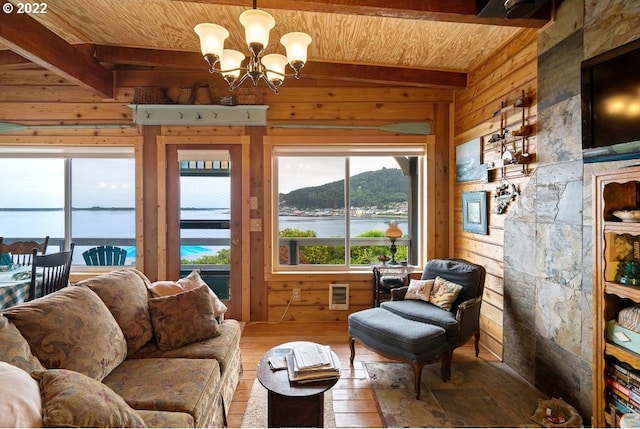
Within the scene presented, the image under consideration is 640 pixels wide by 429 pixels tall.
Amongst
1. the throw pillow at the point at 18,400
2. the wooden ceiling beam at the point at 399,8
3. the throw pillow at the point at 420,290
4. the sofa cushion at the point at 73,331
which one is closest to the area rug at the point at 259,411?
the sofa cushion at the point at 73,331

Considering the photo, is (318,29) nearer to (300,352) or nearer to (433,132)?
(433,132)

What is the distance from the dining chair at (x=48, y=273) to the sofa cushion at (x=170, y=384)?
138 centimetres

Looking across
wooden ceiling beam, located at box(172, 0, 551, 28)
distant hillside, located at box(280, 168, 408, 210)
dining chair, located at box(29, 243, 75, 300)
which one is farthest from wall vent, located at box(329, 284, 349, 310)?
wooden ceiling beam, located at box(172, 0, 551, 28)

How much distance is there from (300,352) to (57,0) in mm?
3446

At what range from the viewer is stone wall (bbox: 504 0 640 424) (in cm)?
202

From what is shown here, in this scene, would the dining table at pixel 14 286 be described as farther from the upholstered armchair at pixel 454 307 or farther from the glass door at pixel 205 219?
the upholstered armchair at pixel 454 307

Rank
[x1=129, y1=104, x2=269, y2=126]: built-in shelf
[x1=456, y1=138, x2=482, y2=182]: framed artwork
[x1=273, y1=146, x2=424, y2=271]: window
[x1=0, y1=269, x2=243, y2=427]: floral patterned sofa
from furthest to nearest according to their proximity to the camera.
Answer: [x1=273, y1=146, x2=424, y2=271]: window < [x1=129, y1=104, x2=269, y2=126]: built-in shelf < [x1=456, y1=138, x2=482, y2=182]: framed artwork < [x1=0, y1=269, x2=243, y2=427]: floral patterned sofa

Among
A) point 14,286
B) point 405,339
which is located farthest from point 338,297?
point 14,286

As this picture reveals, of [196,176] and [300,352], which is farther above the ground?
[196,176]

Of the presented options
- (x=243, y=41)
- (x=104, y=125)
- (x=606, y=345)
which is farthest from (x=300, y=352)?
(x=104, y=125)

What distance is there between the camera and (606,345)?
1786 mm

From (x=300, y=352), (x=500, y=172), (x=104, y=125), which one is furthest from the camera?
(x=104, y=125)

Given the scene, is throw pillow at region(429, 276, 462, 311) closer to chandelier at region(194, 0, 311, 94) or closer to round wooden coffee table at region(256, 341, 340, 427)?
round wooden coffee table at region(256, 341, 340, 427)

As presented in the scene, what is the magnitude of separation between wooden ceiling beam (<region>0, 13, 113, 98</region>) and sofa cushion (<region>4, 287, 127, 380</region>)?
2.19m
